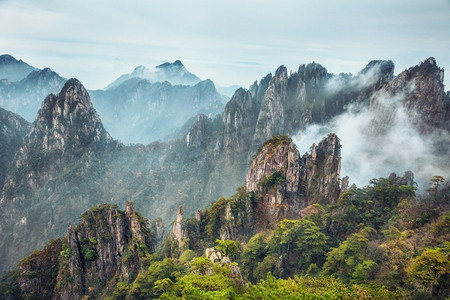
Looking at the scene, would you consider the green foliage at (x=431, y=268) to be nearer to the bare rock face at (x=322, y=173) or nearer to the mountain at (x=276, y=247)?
the mountain at (x=276, y=247)

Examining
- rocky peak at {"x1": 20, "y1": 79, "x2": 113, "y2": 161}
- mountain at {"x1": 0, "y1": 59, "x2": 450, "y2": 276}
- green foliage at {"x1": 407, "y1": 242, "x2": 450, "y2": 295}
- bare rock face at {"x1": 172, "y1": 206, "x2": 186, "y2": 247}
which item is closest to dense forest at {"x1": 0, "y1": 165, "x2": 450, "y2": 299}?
green foliage at {"x1": 407, "y1": 242, "x2": 450, "y2": 295}

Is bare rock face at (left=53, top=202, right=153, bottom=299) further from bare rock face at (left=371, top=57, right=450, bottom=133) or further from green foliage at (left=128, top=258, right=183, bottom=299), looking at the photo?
bare rock face at (left=371, top=57, right=450, bottom=133)

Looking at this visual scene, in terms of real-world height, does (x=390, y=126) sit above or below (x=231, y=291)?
above

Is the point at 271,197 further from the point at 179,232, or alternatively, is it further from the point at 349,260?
the point at 349,260

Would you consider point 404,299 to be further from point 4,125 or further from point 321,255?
point 4,125

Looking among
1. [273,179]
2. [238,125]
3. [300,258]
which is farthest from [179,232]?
[238,125]

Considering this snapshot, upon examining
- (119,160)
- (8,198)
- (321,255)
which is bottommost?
(8,198)

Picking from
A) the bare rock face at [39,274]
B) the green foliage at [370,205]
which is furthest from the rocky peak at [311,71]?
the bare rock face at [39,274]

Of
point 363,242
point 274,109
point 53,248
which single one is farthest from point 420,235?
point 274,109
